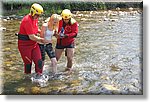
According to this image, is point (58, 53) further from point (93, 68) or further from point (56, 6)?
point (56, 6)

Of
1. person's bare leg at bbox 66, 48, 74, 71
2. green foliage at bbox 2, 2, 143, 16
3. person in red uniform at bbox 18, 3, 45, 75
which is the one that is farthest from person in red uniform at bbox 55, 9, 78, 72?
person in red uniform at bbox 18, 3, 45, 75

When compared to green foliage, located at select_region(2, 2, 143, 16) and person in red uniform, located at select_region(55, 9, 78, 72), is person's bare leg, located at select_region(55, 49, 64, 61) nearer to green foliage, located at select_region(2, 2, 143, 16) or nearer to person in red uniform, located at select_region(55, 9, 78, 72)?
person in red uniform, located at select_region(55, 9, 78, 72)

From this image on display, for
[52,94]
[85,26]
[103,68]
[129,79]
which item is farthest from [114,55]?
[85,26]

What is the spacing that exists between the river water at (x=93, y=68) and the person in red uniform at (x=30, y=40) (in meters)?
0.17

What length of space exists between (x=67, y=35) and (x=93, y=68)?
48 cm

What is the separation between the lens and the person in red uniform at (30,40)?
409 centimetres

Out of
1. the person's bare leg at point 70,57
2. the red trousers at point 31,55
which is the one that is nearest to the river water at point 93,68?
the person's bare leg at point 70,57

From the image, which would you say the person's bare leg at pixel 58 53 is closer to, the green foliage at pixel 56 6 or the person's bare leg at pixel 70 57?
the person's bare leg at pixel 70 57

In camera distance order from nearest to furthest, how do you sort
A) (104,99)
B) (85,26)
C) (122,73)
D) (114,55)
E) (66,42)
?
(104,99) → (122,73) → (66,42) → (114,55) → (85,26)

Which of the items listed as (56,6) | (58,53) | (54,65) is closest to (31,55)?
(54,65)

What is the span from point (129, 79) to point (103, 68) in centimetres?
43

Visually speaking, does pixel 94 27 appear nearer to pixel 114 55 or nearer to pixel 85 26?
pixel 85 26

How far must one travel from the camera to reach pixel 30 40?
13.9 ft

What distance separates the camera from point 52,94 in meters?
3.97
